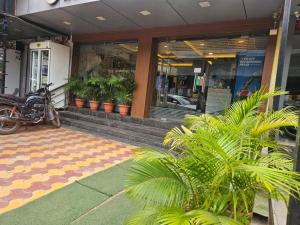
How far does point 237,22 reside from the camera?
Result: 196 inches

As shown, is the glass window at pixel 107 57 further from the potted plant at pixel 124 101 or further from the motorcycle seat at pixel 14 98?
the motorcycle seat at pixel 14 98

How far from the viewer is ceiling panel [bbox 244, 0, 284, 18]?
158 inches

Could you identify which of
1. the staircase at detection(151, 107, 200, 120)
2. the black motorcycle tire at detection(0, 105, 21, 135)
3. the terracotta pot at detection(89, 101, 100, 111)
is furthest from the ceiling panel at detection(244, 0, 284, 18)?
the black motorcycle tire at detection(0, 105, 21, 135)

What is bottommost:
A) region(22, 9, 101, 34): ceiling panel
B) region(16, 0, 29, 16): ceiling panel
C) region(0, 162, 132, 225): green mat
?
region(0, 162, 132, 225): green mat

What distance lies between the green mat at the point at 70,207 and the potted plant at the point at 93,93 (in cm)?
393

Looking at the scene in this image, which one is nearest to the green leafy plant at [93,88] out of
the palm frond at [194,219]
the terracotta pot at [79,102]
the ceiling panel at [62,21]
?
the terracotta pot at [79,102]

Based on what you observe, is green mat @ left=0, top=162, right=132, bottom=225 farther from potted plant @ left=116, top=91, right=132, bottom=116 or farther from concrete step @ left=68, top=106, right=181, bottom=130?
potted plant @ left=116, top=91, right=132, bottom=116

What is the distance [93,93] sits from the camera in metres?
6.96

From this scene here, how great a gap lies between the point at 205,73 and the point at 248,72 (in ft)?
3.29

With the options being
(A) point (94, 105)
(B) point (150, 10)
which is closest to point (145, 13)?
(B) point (150, 10)

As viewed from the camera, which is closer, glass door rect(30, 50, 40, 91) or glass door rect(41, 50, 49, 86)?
glass door rect(41, 50, 49, 86)

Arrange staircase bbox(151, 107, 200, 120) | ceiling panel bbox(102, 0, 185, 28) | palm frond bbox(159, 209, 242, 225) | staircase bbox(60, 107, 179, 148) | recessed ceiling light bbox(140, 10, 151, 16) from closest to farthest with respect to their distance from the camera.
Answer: palm frond bbox(159, 209, 242, 225) < ceiling panel bbox(102, 0, 185, 28) < recessed ceiling light bbox(140, 10, 151, 16) < staircase bbox(60, 107, 179, 148) < staircase bbox(151, 107, 200, 120)

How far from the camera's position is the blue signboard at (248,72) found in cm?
526

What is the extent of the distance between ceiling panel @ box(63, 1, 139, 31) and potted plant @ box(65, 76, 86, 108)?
5.57 feet
